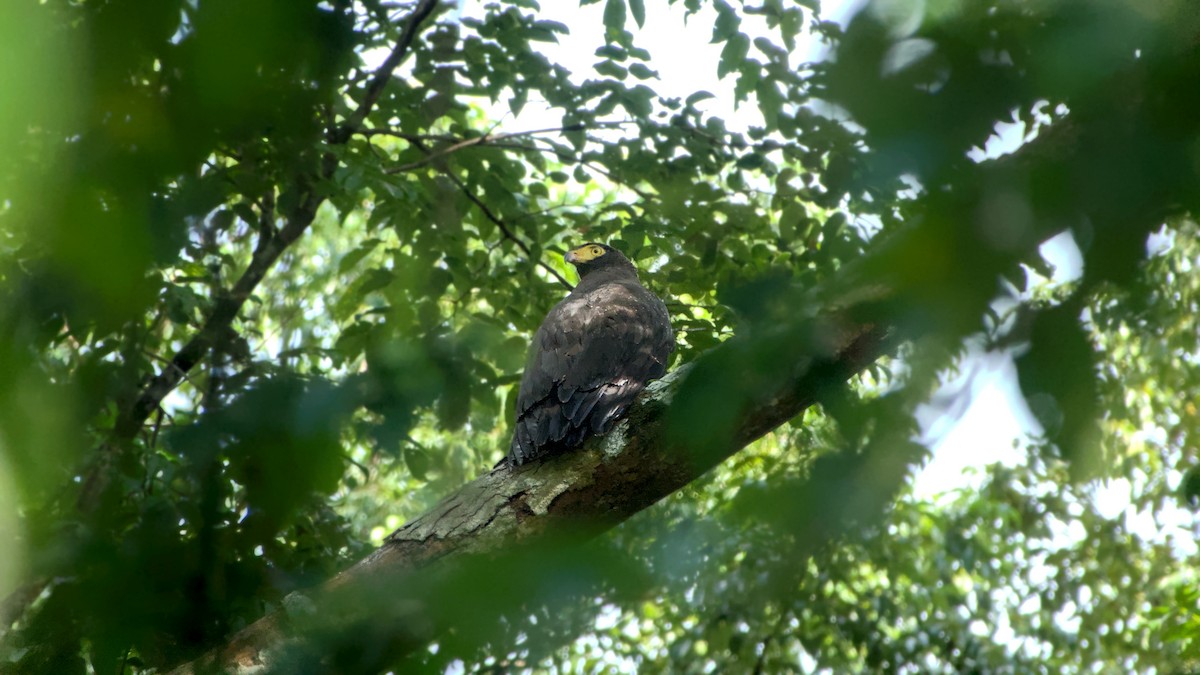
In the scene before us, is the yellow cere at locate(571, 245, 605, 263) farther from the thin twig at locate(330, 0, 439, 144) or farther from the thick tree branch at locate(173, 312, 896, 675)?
the thick tree branch at locate(173, 312, 896, 675)

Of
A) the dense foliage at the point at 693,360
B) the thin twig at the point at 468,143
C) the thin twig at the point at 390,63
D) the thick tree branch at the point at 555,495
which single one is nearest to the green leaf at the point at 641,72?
the thin twig at the point at 468,143

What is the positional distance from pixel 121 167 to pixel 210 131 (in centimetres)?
8

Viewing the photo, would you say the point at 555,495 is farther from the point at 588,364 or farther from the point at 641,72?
the point at 641,72

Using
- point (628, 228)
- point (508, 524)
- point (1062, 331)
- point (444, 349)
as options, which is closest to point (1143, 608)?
point (628, 228)

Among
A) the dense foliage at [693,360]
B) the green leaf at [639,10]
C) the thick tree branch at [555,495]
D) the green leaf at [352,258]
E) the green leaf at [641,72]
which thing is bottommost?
the dense foliage at [693,360]

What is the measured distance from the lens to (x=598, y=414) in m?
3.39

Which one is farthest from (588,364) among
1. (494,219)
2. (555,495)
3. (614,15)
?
(494,219)

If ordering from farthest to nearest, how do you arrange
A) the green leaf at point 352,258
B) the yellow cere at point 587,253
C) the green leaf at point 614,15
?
the yellow cere at point 587,253 < the green leaf at point 352,258 < the green leaf at point 614,15

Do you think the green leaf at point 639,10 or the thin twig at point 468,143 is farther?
the thin twig at point 468,143

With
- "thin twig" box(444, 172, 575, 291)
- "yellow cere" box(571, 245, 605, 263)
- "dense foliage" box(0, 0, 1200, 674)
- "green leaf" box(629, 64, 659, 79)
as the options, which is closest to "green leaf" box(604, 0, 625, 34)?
"green leaf" box(629, 64, 659, 79)

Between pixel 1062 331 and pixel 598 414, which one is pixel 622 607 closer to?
pixel 1062 331

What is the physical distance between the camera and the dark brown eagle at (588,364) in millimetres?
3373

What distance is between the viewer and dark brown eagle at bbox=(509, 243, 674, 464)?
11.1 feet

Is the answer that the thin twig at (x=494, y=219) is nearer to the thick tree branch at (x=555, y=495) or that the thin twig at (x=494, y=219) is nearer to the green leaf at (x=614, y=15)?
the green leaf at (x=614, y=15)
